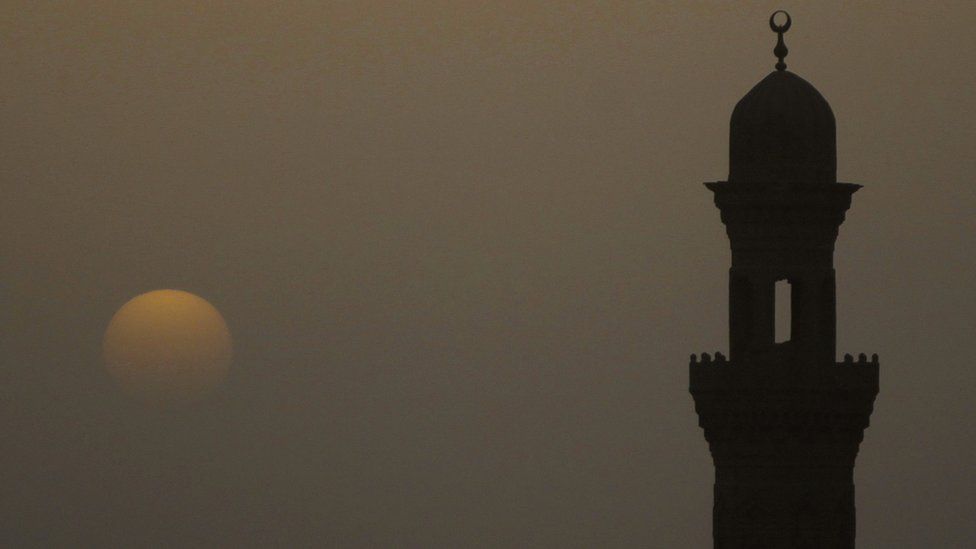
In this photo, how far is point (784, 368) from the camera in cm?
6166

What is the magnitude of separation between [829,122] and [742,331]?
4735mm

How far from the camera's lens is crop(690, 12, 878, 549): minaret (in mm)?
61344

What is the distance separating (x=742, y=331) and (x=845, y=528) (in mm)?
4624

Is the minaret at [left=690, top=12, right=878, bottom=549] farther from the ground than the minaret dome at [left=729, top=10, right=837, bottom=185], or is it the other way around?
the minaret dome at [left=729, top=10, right=837, bottom=185]

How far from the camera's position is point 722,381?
6159 cm

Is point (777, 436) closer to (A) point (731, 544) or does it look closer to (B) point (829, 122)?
(A) point (731, 544)

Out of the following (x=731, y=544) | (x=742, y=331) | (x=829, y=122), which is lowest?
(x=731, y=544)

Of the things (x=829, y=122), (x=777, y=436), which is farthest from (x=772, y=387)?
(x=829, y=122)

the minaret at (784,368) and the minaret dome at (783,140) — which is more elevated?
the minaret dome at (783,140)

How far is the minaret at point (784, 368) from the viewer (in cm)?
6134

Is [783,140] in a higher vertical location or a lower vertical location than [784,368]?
higher

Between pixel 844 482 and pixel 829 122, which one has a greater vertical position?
pixel 829 122

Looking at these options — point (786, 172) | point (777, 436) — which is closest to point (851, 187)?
point (786, 172)

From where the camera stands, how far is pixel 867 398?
6156cm
